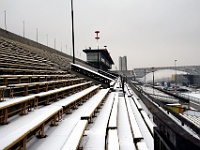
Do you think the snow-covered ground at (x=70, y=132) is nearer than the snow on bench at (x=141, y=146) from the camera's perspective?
Yes

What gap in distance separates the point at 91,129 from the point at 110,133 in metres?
0.53

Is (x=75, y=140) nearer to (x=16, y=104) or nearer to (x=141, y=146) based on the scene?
(x=141, y=146)

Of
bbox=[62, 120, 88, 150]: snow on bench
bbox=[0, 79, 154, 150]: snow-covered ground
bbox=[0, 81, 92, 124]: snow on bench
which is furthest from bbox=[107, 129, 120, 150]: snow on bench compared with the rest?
bbox=[0, 81, 92, 124]: snow on bench

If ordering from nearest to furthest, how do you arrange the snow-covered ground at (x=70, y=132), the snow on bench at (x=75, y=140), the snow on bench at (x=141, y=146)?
the snow on bench at (x=75, y=140) → the snow-covered ground at (x=70, y=132) → the snow on bench at (x=141, y=146)

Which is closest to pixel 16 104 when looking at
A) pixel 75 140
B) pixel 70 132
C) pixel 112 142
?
pixel 70 132

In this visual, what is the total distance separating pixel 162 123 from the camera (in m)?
1.31

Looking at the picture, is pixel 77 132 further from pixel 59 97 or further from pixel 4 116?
pixel 59 97

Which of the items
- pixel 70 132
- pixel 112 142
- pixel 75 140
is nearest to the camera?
pixel 75 140

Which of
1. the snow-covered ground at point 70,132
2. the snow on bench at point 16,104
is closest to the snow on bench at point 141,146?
the snow-covered ground at point 70,132

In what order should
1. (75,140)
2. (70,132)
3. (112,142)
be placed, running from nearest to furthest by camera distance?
(75,140) < (112,142) < (70,132)

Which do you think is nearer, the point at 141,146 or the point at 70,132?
the point at 141,146

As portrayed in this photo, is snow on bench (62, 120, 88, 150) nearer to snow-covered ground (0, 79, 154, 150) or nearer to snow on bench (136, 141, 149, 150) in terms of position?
snow-covered ground (0, 79, 154, 150)

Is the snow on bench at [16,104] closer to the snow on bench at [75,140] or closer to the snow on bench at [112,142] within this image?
the snow on bench at [75,140]

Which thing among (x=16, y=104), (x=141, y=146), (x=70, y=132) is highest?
(x=16, y=104)
